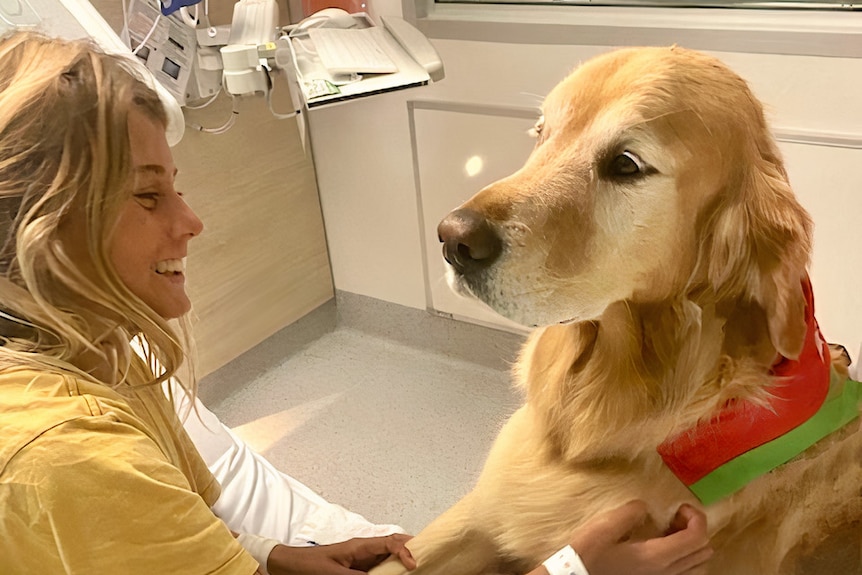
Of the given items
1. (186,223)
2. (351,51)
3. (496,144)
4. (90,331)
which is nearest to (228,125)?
(351,51)

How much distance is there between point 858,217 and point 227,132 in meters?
1.33

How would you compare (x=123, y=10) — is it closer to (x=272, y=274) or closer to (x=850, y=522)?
(x=272, y=274)

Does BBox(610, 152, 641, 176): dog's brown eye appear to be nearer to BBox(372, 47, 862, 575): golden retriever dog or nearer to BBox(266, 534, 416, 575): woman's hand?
BBox(372, 47, 862, 575): golden retriever dog

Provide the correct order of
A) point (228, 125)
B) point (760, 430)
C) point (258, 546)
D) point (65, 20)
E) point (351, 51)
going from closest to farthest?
point (760, 430) → point (258, 546) → point (65, 20) → point (351, 51) → point (228, 125)

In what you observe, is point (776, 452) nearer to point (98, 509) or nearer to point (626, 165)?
point (626, 165)

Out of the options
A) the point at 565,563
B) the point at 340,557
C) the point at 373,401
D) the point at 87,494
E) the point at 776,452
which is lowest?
the point at 373,401

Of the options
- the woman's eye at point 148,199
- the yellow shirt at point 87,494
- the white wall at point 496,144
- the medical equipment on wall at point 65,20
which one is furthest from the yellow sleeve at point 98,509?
the white wall at point 496,144

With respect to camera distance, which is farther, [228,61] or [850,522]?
[228,61]

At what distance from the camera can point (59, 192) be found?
2.49ft

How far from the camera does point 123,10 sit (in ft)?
4.88

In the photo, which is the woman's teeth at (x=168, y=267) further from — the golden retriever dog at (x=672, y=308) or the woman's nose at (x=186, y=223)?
the golden retriever dog at (x=672, y=308)

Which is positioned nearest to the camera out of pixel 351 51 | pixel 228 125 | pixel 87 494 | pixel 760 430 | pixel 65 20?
pixel 87 494

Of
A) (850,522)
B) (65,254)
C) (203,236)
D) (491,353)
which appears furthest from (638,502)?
(203,236)

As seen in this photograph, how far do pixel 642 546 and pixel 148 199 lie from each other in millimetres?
692
